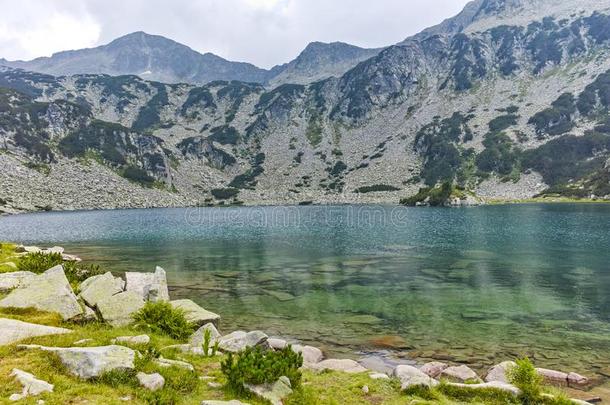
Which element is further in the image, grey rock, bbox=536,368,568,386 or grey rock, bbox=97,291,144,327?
grey rock, bbox=97,291,144,327

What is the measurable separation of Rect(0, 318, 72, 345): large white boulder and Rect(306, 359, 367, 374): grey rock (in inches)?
367

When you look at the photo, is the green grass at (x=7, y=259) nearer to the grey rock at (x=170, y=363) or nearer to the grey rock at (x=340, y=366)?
the grey rock at (x=170, y=363)

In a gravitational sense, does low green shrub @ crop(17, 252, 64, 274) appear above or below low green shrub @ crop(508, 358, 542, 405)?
above

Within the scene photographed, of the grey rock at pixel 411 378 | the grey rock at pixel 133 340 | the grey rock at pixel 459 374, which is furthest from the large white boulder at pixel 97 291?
the grey rock at pixel 459 374

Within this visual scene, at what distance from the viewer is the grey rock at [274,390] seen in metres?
11.0

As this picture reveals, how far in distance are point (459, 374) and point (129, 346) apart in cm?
1238

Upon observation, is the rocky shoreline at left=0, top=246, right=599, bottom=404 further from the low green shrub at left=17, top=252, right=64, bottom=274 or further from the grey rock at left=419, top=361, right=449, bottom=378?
the low green shrub at left=17, top=252, right=64, bottom=274

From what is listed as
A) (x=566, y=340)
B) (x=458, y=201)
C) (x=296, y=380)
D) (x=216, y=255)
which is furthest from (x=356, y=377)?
(x=458, y=201)

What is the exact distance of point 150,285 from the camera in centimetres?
2300

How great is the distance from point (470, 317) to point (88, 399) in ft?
73.2

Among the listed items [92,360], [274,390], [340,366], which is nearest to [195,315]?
[340,366]

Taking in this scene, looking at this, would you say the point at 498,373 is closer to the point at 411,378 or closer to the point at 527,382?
the point at 527,382

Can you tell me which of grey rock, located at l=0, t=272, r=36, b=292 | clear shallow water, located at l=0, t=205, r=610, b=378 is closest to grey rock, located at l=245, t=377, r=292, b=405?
clear shallow water, located at l=0, t=205, r=610, b=378

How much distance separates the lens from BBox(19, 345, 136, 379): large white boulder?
10500 millimetres
